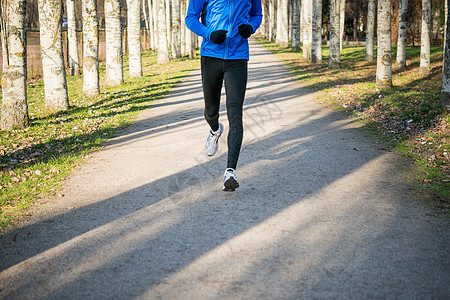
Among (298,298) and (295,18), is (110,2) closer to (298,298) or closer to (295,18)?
(298,298)

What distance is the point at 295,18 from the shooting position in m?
33.1

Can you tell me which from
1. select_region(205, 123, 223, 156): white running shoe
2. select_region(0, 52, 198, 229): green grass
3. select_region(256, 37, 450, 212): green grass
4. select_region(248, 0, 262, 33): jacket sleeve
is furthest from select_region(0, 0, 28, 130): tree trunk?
select_region(256, 37, 450, 212): green grass

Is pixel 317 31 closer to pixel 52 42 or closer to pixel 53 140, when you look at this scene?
pixel 52 42

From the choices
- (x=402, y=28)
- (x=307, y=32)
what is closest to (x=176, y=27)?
(x=307, y=32)

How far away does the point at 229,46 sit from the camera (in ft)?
15.5

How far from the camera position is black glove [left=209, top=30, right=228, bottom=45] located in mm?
4516

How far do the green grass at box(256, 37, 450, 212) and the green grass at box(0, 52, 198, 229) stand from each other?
175 inches

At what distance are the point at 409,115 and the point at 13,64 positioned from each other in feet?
25.8

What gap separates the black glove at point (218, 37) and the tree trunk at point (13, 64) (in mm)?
5582

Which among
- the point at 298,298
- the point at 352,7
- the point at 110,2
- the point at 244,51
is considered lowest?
the point at 298,298

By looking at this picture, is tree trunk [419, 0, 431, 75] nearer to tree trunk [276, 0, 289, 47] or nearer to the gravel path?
the gravel path

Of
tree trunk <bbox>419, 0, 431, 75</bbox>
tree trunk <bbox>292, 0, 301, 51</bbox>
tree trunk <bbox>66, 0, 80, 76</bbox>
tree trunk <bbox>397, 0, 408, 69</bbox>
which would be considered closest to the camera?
tree trunk <bbox>419, 0, 431, 75</bbox>

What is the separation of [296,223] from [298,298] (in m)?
1.32

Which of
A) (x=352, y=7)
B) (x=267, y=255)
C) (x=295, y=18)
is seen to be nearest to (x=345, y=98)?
(x=267, y=255)
